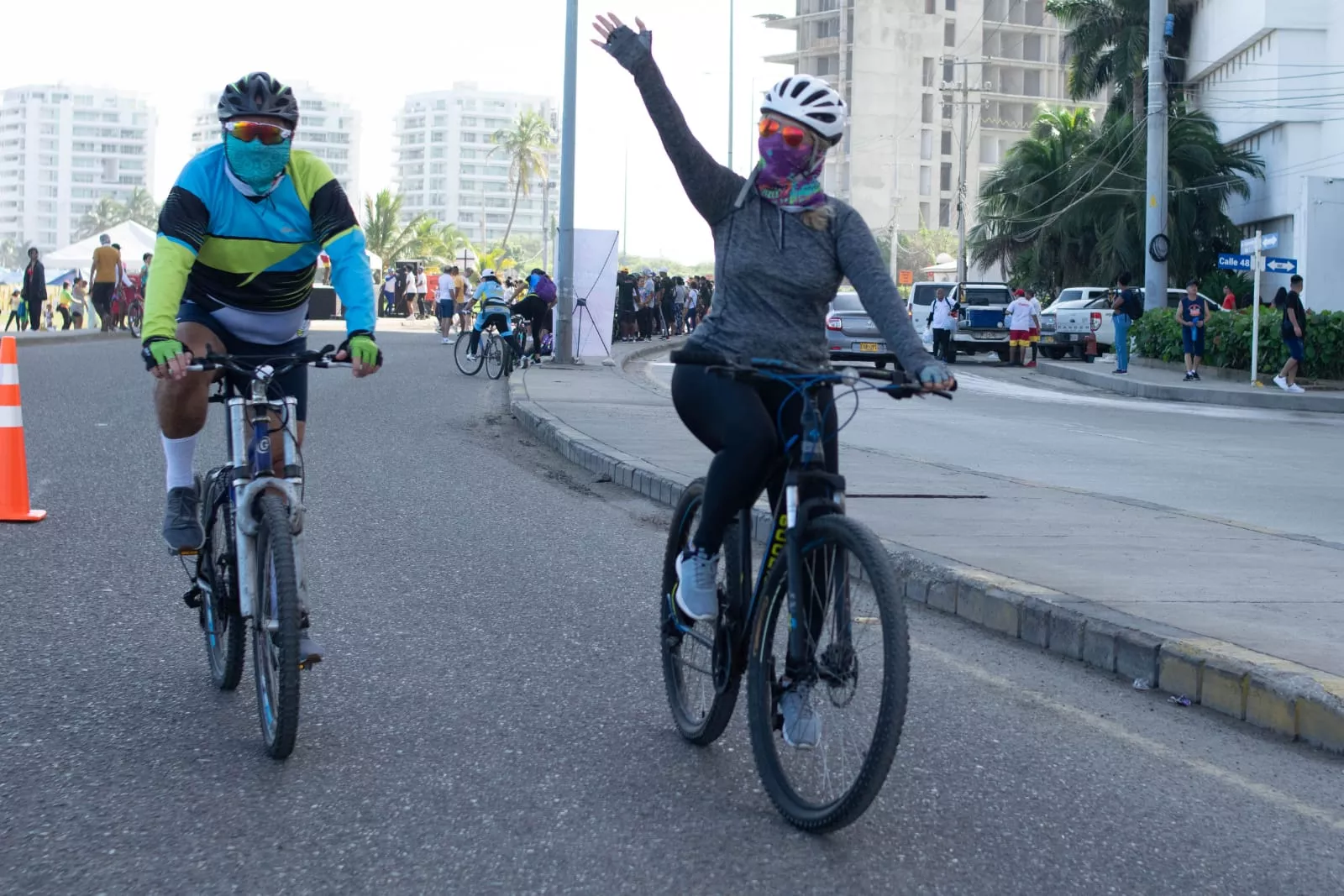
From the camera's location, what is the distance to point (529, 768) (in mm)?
4406

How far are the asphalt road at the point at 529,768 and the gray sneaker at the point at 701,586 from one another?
0.42 m

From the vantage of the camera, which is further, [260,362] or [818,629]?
[260,362]

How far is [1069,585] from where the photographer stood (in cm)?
686

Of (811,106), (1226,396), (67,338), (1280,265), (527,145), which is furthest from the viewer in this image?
(527,145)

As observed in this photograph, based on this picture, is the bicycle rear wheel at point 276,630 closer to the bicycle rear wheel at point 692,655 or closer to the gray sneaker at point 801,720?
the bicycle rear wheel at point 692,655

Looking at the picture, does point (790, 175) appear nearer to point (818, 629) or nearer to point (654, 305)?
point (818, 629)

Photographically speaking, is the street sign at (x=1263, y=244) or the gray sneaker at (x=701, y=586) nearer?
the gray sneaker at (x=701, y=586)

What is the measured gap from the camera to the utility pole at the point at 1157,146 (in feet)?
99.9

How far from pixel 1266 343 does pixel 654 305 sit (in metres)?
19.8

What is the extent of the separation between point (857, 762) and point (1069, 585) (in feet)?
10.9

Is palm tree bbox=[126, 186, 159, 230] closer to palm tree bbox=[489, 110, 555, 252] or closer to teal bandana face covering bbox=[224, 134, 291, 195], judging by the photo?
palm tree bbox=[489, 110, 555, 252]

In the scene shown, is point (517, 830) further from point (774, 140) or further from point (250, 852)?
point (774, 140)

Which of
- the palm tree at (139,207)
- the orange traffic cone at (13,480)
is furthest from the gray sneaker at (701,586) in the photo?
the palm tree at (139,207)

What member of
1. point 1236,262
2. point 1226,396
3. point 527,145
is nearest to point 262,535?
point 1226,396
